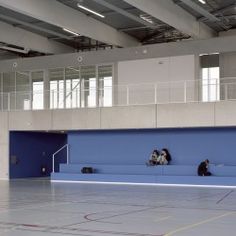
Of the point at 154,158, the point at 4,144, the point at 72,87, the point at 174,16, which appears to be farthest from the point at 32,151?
the point at 174,16

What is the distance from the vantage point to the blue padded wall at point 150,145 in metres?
28.1

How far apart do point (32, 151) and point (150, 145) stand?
32.2 ft

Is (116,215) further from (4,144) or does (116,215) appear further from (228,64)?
(4,144)

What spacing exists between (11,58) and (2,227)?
29326 mm

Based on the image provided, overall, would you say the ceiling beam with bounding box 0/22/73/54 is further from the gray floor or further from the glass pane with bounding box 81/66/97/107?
the gray floor

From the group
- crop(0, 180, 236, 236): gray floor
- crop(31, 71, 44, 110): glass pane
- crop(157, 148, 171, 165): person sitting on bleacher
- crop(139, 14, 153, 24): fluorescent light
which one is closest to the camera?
crop(0, 180, 236, 236): gray floor

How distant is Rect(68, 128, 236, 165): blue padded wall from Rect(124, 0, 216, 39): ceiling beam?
5.88 metres

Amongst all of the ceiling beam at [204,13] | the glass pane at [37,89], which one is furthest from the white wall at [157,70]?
the glass pane at [37,89]

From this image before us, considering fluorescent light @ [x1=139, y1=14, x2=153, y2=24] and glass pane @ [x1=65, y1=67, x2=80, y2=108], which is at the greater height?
fluorescent light @ [x1=139, y1=14, x2=153, y2=24]

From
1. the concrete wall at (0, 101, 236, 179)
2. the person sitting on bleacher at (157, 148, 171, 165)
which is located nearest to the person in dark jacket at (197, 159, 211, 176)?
the concrete wall at (0, 101, 236, 179)

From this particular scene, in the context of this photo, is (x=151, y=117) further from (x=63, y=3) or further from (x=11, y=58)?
(x=11, y=58)

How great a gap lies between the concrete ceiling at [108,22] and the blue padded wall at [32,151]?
622cm

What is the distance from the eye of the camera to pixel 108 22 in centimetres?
3044

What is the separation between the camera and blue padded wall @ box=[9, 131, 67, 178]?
33.8m
